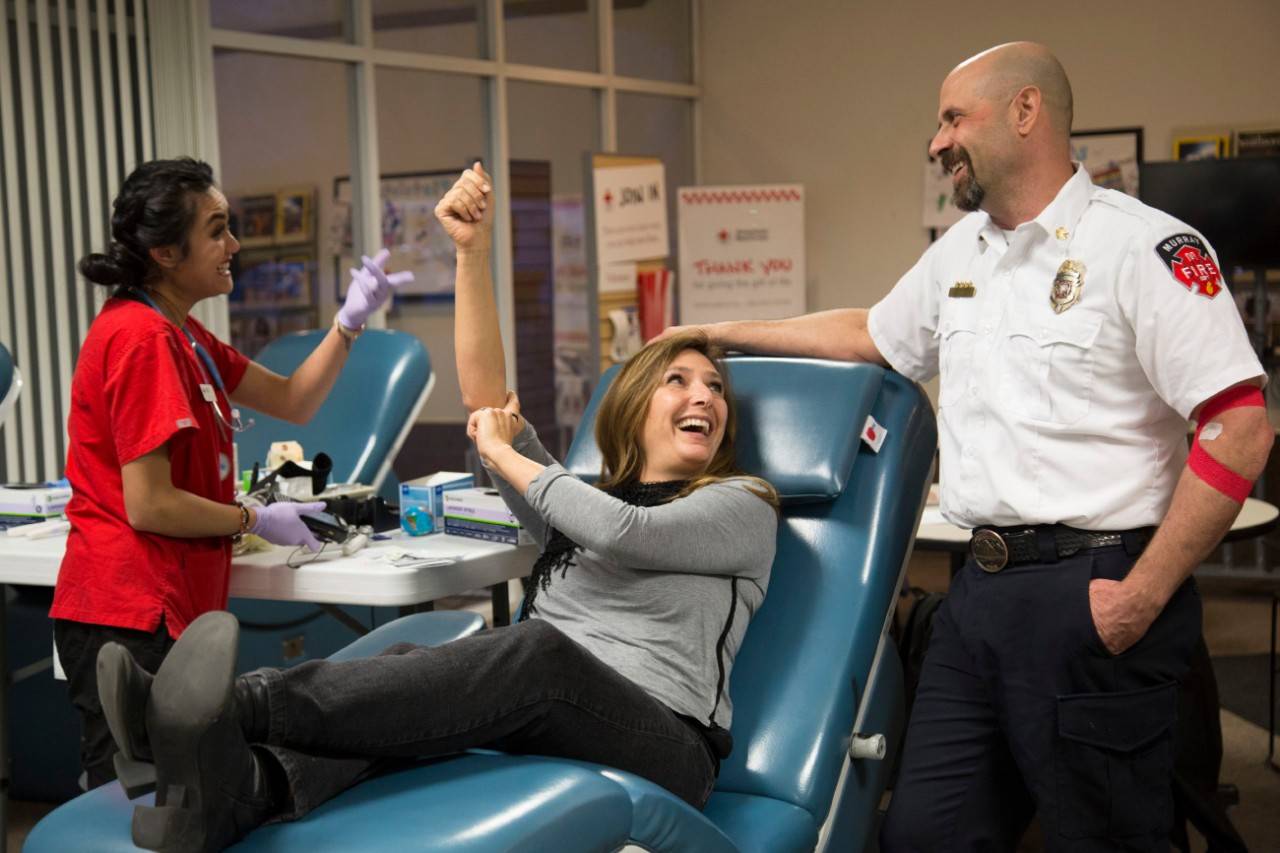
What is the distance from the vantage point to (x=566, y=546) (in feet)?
7.10

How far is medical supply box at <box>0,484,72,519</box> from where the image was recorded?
8.70ft

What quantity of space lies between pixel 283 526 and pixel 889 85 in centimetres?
477

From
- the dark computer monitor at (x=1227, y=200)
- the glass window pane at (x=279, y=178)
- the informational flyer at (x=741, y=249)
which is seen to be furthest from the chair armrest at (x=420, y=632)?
the informational flyer at (x=741, y=249)

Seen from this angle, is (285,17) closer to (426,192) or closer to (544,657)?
(426,192)

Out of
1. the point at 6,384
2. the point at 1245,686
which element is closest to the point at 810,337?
the point at 6,384

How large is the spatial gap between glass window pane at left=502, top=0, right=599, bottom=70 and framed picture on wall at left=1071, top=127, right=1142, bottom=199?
2.14 metres

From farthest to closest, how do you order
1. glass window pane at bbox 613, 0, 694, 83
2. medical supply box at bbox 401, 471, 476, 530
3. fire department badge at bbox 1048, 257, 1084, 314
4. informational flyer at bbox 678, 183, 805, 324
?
glass window pane at bbox 613, 0, 694, 83, informational flyer at bbox 678, 183, 805, 324, medical supply box at bbox 401, 471, 476, 530, fire department badge at bbox 1048, 257, 1084, 314

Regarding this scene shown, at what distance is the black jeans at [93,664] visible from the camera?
2172 mm

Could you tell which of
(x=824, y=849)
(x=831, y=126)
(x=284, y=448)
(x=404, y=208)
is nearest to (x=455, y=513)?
(x=284, y=448)

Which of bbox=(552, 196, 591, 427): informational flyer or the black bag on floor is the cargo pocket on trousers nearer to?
the black bag on floor

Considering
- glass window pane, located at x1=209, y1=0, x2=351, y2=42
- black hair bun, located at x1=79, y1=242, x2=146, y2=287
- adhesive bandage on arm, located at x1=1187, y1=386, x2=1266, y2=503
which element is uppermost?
glass window pane, located at x1=209, y1=0, x2=351, y2=42

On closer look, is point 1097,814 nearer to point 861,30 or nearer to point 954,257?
point 954,257

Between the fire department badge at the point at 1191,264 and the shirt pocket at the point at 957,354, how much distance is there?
279 mm

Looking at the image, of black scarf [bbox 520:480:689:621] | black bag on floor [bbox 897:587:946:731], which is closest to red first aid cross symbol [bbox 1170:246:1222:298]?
black scarf [bbox 520:480:689:621]
